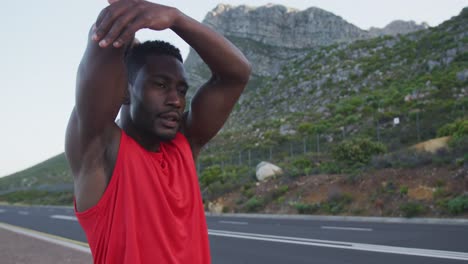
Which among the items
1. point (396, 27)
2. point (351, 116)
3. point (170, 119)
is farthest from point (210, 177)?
point (396, 27)

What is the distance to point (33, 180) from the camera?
245ft

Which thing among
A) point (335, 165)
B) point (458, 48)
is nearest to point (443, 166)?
point (335, 165)

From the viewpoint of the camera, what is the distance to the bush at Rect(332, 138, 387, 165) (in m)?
22.8

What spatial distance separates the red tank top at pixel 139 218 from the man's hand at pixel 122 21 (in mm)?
362

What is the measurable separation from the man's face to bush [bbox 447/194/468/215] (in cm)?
1457

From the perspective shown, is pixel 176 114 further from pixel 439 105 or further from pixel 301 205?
pixel 439 105

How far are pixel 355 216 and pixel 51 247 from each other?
1145cm

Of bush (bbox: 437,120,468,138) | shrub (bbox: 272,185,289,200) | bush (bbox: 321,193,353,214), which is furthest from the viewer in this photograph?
bush (bbox: 437,120,468,138)

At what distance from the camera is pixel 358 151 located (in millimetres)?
22828

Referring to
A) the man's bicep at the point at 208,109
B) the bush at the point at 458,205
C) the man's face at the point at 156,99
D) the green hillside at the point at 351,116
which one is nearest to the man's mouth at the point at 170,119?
the man's face at the point at 156,99

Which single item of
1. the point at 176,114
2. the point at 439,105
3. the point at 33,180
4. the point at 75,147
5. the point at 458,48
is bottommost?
the point at 33,180

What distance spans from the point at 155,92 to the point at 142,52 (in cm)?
17

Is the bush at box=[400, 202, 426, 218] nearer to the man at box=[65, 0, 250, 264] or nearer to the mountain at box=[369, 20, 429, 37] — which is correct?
the man at box=[65, 0, 250, 264]

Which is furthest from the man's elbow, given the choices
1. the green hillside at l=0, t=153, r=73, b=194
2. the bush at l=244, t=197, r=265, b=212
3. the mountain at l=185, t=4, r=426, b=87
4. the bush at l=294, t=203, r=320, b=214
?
the mountain at l=185, t=4, r=426, b=87
